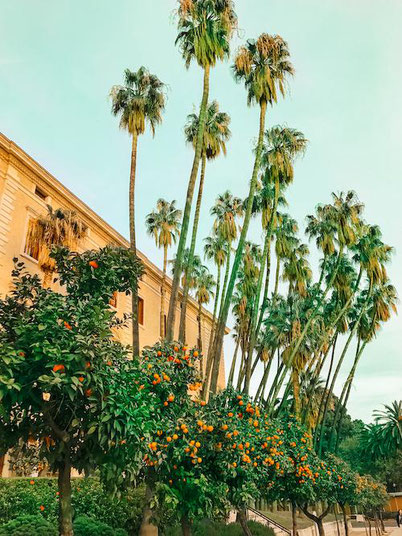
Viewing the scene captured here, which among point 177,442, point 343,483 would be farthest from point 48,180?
point 343,483

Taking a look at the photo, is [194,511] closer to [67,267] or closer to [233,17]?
[67,267]

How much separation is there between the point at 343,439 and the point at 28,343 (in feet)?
246

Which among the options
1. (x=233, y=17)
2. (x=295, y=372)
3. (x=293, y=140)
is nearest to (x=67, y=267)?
(x=233, y=17)

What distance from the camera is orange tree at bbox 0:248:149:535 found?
6104mm

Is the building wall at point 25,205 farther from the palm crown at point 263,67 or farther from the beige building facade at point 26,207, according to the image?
the palm crown at point 263,67

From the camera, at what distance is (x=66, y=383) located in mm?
6059

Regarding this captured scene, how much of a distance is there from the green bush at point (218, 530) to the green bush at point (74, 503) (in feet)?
5.10

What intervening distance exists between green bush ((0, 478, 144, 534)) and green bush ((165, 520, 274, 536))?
1.55 m

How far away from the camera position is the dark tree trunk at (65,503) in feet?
22.1

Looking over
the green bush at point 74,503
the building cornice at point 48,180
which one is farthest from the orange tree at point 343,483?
the building cornice at point 48,180

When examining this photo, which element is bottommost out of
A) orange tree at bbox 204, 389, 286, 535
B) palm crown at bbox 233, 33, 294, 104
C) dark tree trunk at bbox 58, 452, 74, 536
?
dark tree trunk at bbox 58, 452, 74, 536

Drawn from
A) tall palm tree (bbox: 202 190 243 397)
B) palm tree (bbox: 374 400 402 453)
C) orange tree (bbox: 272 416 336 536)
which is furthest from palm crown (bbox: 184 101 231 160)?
palm tree (bbox: 374 400 402 453)

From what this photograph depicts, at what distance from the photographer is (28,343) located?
21.3ft

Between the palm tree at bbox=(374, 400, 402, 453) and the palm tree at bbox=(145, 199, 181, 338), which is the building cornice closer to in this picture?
the palm tree at bbox=(145, 199, 181, 338)
